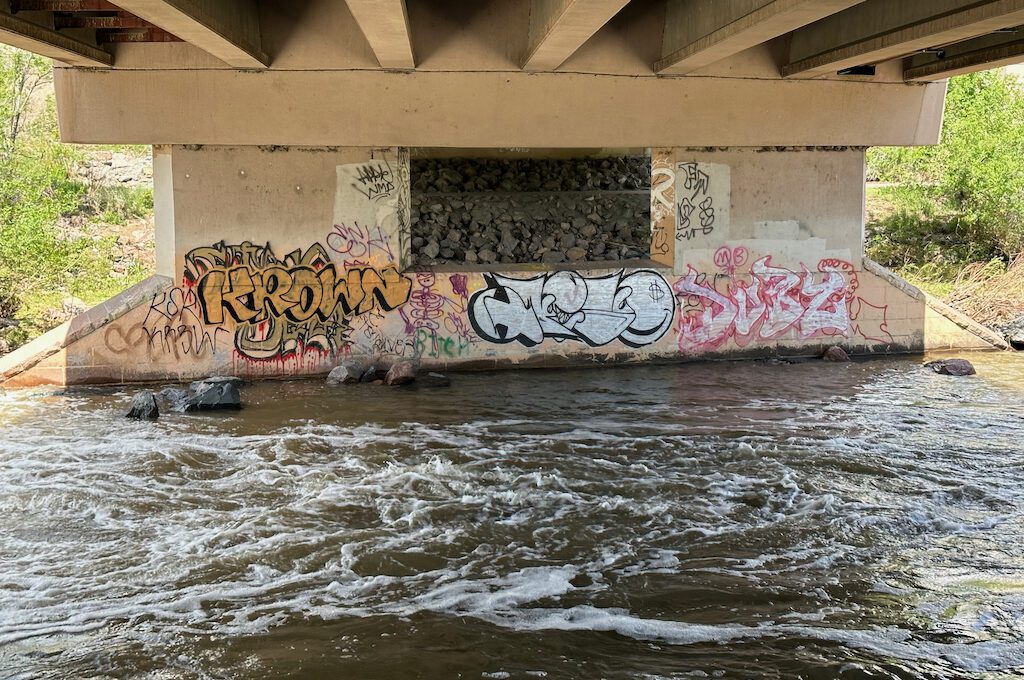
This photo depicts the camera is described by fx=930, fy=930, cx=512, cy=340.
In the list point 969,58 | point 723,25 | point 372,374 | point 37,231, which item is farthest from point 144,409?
point 969,58

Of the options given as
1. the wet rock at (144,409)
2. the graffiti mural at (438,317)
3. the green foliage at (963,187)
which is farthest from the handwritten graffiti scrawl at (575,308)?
the green foliage at (963,187)

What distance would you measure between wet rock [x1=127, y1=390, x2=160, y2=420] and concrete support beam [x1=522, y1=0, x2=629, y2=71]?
6961mm

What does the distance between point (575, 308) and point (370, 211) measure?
3703 mm

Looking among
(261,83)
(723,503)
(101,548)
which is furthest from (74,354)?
(723,503)

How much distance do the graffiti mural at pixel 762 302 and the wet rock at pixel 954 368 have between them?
55.7 inches

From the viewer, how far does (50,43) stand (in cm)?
1191

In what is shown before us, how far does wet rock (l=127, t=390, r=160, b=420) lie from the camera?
12.3 metres

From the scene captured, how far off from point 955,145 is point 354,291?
1630 cm

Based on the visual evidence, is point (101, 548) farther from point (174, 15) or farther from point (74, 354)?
point (74, 354)

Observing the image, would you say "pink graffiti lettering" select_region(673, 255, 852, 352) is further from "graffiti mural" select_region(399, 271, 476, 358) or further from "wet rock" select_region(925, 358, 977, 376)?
"graffiti mural" select_region(399, 271, 476, 358)

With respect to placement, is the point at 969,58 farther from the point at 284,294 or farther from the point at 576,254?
the point at 284,294

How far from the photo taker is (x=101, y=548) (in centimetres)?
774

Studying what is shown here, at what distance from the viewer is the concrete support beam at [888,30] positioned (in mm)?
10242

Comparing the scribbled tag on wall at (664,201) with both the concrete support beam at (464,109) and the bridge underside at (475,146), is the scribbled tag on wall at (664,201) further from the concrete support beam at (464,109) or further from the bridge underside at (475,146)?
the concrete support beam at (464,109)
